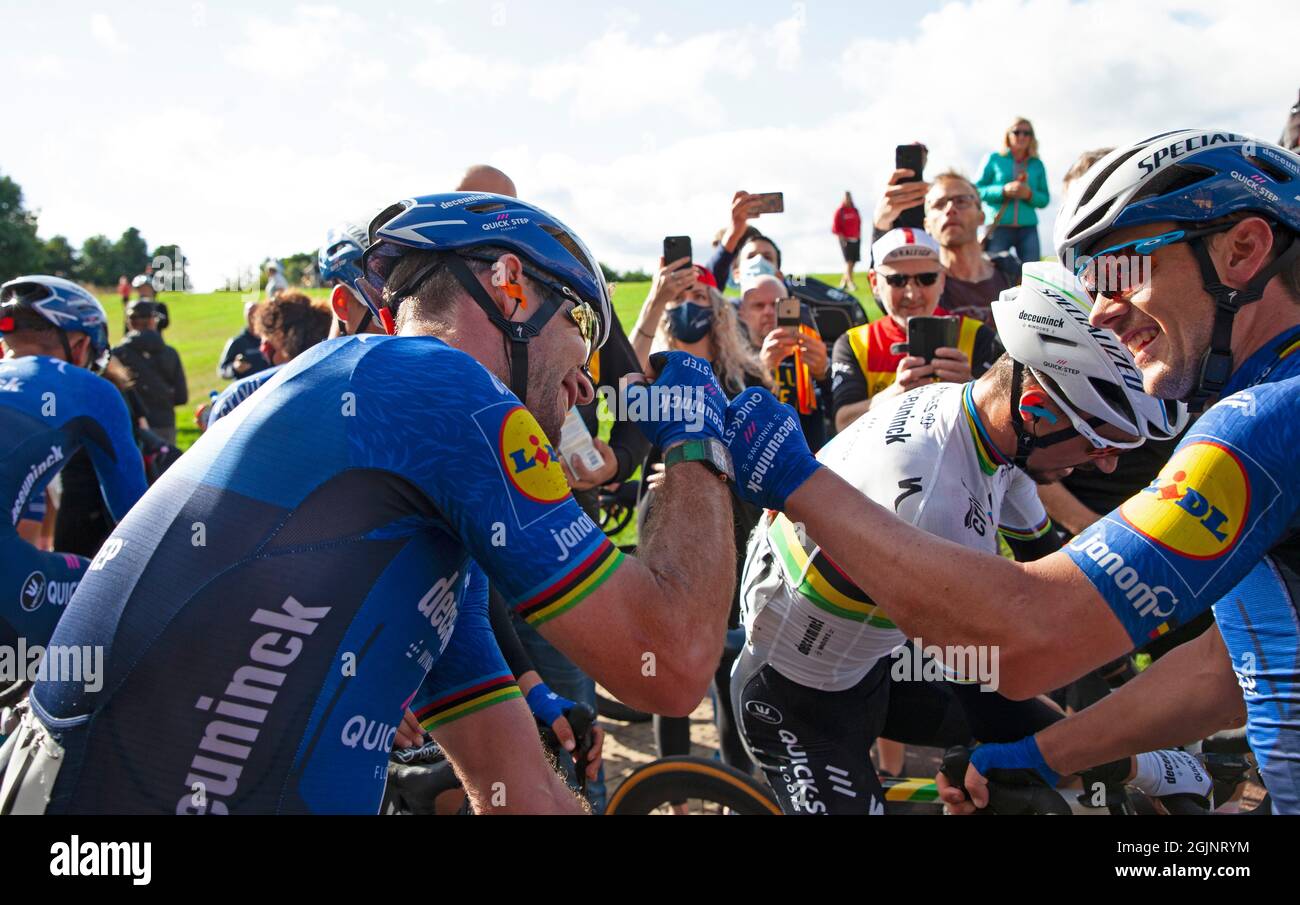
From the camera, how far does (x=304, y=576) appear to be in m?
1.90

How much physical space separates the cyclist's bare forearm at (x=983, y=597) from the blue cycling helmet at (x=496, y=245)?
86 centimetres

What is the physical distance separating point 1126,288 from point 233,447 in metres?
2.18

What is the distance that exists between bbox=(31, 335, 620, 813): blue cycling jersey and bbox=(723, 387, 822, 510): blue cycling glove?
25.8 inches

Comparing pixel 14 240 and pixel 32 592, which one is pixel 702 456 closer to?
pixel 32 592

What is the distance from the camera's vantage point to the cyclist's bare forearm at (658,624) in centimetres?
200

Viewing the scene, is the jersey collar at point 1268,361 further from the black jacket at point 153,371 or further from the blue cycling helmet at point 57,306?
the black jacket at point 153,371

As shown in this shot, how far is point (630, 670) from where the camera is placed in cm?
202

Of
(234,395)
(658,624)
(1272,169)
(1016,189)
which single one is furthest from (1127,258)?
(1016,189)

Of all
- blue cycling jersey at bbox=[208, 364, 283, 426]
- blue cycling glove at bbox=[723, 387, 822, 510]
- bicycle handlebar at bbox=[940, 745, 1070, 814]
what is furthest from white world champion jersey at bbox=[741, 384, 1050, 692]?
blue cycling jersey at bbox=[208, 364, 283, 426]

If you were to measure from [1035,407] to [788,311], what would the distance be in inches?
98.0

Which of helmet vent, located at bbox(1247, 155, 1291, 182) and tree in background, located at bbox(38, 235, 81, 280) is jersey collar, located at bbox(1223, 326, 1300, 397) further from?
tree in background, located at bbox(38, 235, 81, 280)
